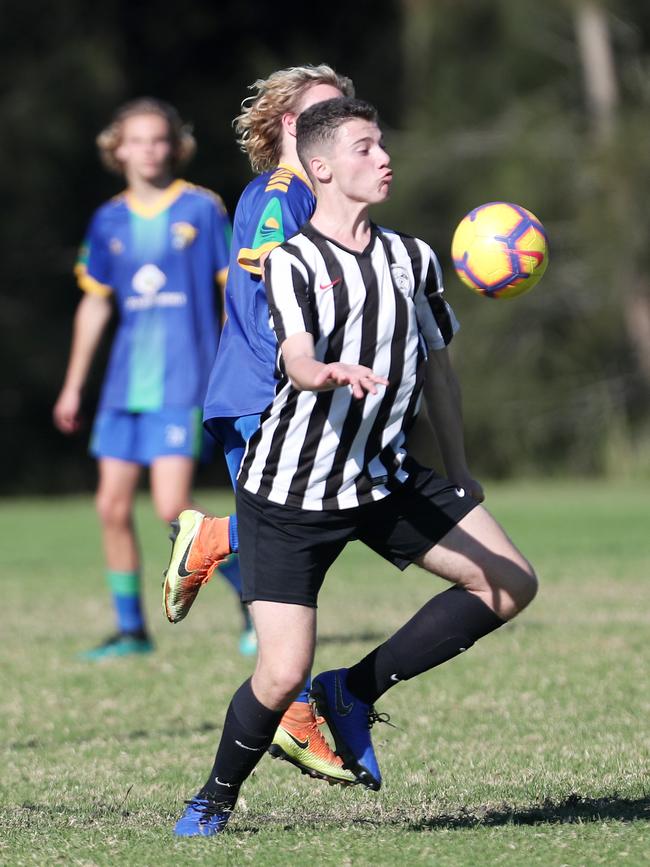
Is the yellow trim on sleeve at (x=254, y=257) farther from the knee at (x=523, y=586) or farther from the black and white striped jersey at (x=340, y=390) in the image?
the knee at (x=523, y=586)

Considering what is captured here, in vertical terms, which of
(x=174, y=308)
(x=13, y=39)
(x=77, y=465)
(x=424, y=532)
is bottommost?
(x=77, y=465)

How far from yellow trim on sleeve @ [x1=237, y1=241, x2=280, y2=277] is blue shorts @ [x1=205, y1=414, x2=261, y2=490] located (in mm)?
428

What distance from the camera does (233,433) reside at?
4.57 metres

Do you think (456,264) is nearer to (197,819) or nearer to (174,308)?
(197,819)

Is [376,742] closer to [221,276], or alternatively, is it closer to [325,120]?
[325,120]

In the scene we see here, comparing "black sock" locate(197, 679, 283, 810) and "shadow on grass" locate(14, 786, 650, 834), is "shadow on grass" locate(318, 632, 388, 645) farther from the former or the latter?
"black sock" locate(197, 679, 283, 810)

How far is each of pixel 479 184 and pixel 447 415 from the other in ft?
63.0

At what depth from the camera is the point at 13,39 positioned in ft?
80.8

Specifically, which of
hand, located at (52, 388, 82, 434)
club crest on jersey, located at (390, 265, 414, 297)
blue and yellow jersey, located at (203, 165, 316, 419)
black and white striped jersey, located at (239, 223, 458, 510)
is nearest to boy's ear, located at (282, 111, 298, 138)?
blue and yellow jersey, located at (203, 165, 316, 419)

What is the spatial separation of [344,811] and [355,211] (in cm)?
171

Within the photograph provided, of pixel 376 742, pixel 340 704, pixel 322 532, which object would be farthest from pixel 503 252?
pixel 376 742

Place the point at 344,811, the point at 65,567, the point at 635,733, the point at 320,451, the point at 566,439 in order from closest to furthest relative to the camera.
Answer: the point at 320,451, the point at 344,811, the point at 635,733, the point at 65,567, the point at 566,439

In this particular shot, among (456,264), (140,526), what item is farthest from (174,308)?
(140,526)

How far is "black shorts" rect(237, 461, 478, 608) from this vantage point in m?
3.97
